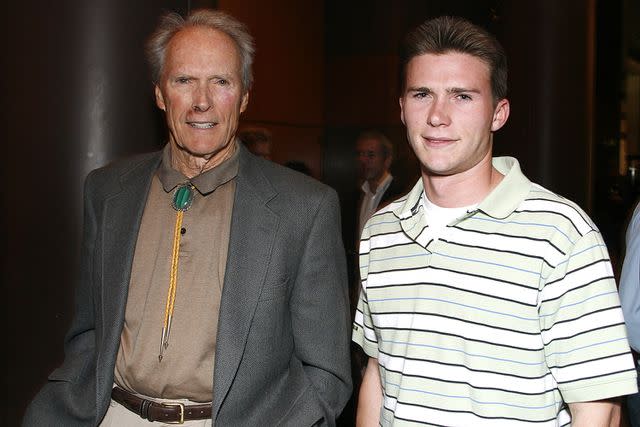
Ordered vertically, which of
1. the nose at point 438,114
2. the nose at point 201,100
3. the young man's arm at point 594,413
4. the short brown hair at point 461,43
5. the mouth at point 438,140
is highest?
the short brown hair at point 461,43

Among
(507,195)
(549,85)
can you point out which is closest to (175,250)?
(507,195)

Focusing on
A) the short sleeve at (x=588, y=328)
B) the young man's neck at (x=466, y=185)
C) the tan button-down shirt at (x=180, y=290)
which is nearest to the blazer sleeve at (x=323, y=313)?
the tan button-down shirt at (x=180, y=290)

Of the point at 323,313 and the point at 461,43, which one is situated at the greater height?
the point at 461,43

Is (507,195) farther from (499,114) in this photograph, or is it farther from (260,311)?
Answer: (260,311)

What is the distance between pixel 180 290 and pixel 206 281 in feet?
0.26

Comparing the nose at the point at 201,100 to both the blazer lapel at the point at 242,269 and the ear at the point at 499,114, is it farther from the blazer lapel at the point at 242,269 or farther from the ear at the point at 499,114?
the ear at the point at 499,114

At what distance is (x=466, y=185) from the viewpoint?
1869mm

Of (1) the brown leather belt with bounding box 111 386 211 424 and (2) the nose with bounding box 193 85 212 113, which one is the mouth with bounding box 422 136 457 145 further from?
(1) the brown leather belt with bounding box 111 386 211 424

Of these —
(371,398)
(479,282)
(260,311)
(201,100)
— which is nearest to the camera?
(479,282)

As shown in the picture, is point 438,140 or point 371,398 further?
point 371,398

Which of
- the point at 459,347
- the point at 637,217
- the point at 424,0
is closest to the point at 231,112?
the point at 459,347

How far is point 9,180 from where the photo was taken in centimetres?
312

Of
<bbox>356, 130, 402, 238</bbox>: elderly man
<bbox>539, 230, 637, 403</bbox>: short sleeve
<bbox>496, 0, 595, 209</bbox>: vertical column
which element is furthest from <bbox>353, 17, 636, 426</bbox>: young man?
<bbox>496, 0, 595, 209</bbox>: vertical column

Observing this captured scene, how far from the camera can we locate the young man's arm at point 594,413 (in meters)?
1.65
